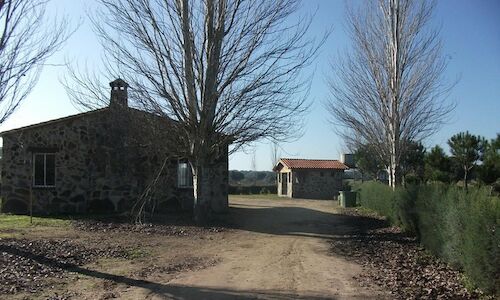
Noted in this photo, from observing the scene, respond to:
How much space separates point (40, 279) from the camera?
8.82 metres

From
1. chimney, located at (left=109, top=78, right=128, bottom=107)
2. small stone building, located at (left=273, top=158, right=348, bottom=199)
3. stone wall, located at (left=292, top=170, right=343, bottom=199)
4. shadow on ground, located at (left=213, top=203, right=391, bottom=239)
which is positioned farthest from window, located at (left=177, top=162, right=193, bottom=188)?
stone wall, located at (left=292, top=170, right=343, bottom=199)

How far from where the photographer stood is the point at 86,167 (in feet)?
69.4

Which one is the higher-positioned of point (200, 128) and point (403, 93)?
point (403, 93)

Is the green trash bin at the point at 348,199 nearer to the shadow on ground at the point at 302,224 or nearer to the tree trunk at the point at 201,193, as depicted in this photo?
the shadow on ground at the point at 302,224

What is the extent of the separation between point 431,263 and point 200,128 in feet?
29.4

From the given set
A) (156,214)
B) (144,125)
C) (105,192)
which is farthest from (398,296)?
(105,192)

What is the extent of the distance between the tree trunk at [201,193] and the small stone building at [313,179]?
1007 inches

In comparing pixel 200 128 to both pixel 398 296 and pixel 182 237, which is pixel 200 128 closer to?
pixel 182 237

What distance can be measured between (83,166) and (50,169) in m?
1.34

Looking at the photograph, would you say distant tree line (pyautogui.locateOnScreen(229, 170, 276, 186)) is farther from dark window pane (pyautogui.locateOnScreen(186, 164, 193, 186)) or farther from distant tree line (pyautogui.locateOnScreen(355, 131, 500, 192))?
dark window pane (pyautogui.locateOnScreen(186, 164, 193, 186))

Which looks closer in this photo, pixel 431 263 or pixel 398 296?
pixel 398 296

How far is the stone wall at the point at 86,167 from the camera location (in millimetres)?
20734

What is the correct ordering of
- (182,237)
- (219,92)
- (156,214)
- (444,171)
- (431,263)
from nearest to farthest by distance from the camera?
(431,263)
(182,237)
(219,92)
(156,214)
(444,171)

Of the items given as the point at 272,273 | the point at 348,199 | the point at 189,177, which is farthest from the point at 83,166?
the point at 348,199
